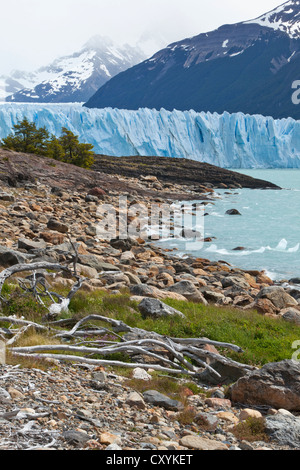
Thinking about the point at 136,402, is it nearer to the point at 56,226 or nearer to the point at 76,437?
the point at 76,437

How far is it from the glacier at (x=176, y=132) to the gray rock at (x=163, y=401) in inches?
2367

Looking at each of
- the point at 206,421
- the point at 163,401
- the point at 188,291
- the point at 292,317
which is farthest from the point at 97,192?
the point at 206,421

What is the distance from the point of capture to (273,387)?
5.26 metres

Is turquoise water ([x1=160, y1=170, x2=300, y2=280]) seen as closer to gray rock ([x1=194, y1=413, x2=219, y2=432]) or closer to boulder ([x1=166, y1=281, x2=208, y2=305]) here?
boulder ([x1=166, y1=281, x2=208, y2=305])

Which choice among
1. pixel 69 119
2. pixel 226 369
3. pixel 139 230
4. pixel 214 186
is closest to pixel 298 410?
pixel 226 369

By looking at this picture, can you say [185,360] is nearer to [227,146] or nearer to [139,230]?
[139,230]

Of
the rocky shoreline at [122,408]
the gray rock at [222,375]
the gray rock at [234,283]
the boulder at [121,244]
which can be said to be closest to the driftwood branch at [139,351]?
the gray rock at [222,375]

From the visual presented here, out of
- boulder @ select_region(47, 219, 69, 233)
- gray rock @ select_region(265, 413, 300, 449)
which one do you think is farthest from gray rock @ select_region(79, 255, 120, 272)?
gray rock @ select_region(265, 413, 300, 449)

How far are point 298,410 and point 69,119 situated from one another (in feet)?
216

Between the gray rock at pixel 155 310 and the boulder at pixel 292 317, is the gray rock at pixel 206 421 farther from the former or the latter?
the boulder at pixel 292 317

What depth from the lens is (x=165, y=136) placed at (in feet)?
241

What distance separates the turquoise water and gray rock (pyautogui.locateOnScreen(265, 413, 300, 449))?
1267cm

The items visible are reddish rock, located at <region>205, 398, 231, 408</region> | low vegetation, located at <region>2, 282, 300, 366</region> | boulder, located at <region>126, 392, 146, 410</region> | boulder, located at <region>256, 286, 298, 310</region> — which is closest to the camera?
boulder, located at <region>126, 392, 146, 410</region>

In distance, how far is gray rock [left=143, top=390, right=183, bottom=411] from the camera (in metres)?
4.90
